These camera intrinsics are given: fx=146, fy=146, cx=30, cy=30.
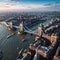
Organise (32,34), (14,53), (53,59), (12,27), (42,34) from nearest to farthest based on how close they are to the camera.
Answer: (53,59) → (14,53) → (42,34) → (32,34) → (12,27)

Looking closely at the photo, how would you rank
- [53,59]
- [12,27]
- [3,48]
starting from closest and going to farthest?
[53,59], [3,48], [12,27]

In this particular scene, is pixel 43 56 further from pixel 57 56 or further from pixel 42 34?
pixel 42 34

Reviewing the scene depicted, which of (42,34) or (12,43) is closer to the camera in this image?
(12,43)

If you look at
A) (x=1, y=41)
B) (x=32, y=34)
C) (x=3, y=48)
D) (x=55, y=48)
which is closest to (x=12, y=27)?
(x=32, y=34)

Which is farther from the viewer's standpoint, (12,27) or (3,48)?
(12,27)

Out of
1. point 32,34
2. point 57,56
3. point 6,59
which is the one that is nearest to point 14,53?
point 6,59

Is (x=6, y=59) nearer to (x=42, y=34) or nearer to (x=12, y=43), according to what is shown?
(x=12, y=43)

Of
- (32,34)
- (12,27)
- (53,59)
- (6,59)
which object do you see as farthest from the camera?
(12,27)

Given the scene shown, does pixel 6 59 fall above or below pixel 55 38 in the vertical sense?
below

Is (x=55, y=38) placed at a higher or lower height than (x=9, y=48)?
higher
